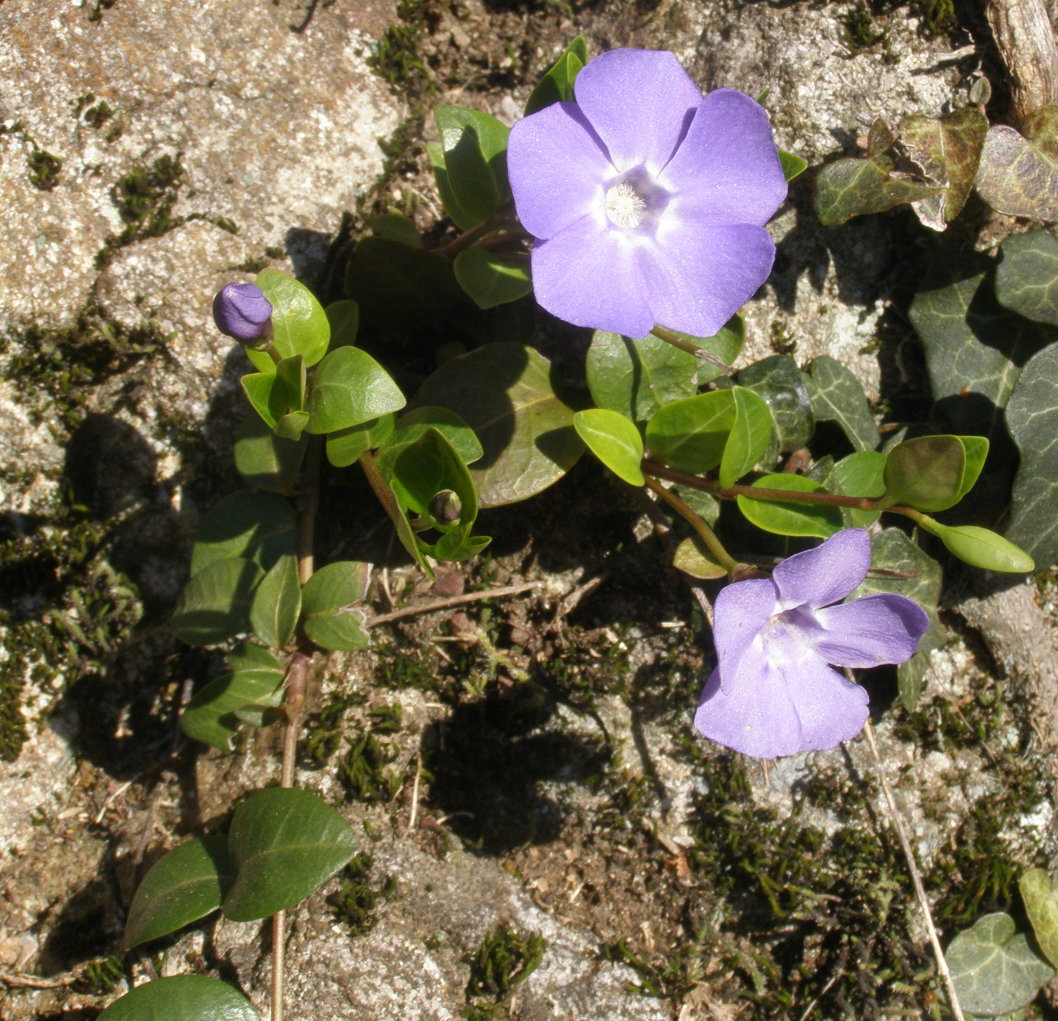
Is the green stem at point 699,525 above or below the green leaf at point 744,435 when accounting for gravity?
below

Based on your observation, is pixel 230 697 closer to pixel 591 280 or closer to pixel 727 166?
pixel 591 280

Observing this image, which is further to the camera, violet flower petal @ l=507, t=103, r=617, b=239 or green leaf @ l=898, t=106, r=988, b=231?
green leaf @ l=898, t=106, r=988, b=231

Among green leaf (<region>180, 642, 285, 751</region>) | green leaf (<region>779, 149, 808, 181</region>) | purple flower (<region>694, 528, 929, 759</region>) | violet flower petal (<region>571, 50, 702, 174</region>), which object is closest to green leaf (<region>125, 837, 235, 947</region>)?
green leaf (<region>180, 642, 285, 751</region>)

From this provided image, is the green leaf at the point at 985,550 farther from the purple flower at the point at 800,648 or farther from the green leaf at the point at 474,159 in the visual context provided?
the green leaf at the point at 474,159

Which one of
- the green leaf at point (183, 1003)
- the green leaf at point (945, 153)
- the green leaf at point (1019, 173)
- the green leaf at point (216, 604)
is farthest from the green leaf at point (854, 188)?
the green leaf at point (183, 1003)

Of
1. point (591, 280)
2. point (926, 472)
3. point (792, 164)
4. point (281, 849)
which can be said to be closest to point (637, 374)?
point (591, 280)

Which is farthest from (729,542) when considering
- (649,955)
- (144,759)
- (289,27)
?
(289,27)

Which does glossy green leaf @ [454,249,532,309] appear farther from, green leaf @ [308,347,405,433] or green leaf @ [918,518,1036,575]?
green leaf @ [918,518,1036,575]
